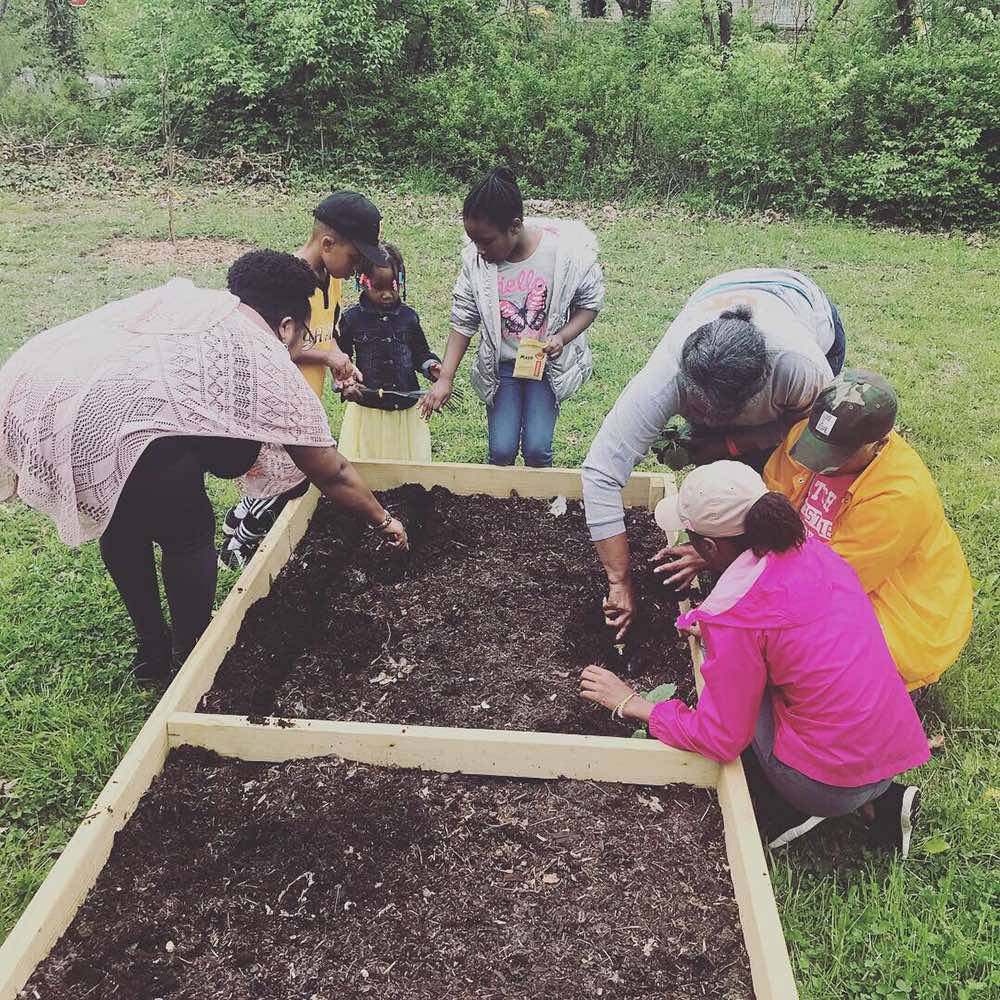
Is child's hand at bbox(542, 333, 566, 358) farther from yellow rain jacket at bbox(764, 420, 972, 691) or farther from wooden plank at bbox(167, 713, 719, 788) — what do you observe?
wooden plank at bbox(167, 713, 719, 788)

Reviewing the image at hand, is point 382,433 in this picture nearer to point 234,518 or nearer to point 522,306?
point 234,518

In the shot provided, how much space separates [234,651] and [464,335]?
1747 mm

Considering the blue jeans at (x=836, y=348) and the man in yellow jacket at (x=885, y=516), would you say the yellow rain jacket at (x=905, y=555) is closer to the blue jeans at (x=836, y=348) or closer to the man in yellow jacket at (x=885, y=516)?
the man in yellow jacket at (x=885, y=516)

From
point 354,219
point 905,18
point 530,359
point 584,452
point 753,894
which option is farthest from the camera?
point 905,18

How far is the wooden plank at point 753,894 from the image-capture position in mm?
1819

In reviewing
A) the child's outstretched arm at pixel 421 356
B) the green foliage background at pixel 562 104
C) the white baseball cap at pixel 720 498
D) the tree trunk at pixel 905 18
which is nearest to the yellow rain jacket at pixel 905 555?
the white baseball cap at pixel 720 498

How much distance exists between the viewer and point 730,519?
213cm

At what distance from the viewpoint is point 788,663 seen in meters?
2.14

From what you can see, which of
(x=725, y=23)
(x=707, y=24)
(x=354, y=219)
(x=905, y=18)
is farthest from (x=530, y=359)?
(x=725, y=23)

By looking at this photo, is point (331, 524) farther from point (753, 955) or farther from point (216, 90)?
point (216, 90)

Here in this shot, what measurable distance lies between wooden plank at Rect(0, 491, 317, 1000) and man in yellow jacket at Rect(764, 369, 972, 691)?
1924 mm

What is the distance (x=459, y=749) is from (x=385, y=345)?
82.5 inches

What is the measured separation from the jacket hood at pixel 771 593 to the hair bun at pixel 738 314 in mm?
835

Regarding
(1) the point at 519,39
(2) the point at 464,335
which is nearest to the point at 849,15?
(1) the point at 519,39
